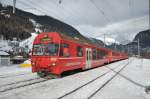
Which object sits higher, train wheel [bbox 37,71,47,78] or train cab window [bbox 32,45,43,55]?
train cab window [bbox 32,45,43,55]

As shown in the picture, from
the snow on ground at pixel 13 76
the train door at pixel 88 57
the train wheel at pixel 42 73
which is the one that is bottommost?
the snow on ground at pixel 13 76

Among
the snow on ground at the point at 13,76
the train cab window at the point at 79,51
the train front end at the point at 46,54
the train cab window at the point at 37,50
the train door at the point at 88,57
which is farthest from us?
the train door at the point at 88,57

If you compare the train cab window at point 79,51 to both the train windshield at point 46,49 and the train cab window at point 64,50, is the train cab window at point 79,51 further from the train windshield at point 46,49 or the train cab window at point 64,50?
the train windshield at point 46,49

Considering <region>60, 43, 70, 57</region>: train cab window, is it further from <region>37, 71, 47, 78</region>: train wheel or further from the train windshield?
<region>37, 71, 47, 78</region>: train wheel

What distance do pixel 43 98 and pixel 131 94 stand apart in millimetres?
3771

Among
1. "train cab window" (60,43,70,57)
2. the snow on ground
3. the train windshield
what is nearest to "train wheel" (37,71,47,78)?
the snow on ground

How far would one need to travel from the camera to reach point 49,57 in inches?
497

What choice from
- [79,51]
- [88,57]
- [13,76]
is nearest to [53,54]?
[79,51]

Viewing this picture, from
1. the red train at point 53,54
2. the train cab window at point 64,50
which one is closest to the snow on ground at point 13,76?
the red train at point 53,54

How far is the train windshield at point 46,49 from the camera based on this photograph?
12.7m

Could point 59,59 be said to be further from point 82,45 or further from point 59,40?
point 82,45

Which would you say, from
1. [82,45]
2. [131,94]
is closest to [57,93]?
[131,94]

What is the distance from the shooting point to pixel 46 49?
1310 centimetres

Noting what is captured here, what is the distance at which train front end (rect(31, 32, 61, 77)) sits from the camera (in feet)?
41.0
